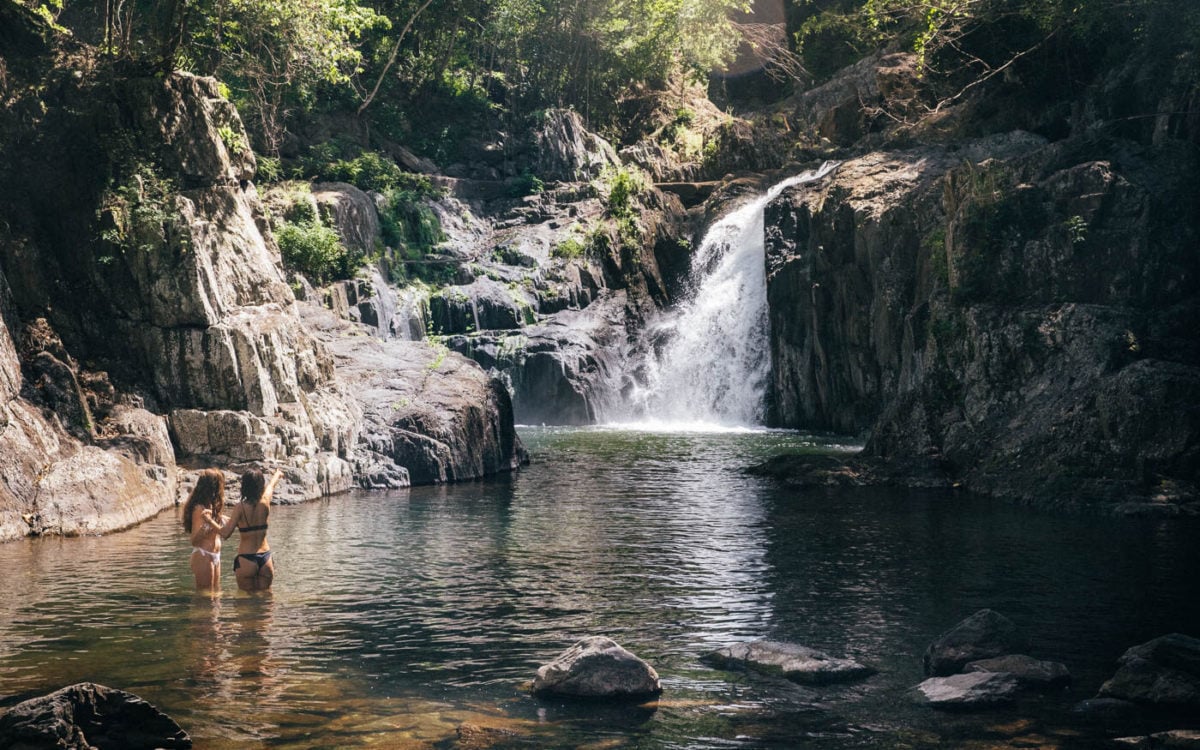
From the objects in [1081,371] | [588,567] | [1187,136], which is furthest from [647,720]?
[1187,136]

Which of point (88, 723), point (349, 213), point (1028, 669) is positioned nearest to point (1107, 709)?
point (1028, 669)

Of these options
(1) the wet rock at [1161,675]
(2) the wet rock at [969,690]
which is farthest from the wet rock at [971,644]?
(1) the wet rock at [1161,675]

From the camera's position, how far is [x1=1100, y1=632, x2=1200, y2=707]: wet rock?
988 cm

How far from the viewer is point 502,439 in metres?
28.9

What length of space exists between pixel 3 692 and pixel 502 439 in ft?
63.4

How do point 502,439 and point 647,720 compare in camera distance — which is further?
point 502,439

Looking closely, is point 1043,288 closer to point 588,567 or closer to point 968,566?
point 968,566

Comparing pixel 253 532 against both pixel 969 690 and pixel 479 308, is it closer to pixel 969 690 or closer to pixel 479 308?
pixel 969 690

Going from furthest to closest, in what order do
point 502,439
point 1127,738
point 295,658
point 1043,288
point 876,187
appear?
point 876,187 → point 502,439 → point 1043,288 → point 295,658 → point 1127,738

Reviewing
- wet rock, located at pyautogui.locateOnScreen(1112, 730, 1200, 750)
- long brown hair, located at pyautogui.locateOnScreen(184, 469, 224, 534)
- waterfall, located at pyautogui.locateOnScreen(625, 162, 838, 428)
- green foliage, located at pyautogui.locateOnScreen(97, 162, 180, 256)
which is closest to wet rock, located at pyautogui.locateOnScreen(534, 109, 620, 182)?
waterfall, located at pyautogui.locateOnScreen(625, 162, 838, 428)

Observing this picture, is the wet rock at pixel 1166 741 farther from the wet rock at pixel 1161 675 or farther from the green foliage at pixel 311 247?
the green foliage at pixel 311 247

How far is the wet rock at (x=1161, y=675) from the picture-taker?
988 centimetres

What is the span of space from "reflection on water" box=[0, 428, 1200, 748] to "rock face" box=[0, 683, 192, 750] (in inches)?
19.1

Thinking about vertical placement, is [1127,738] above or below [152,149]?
below
